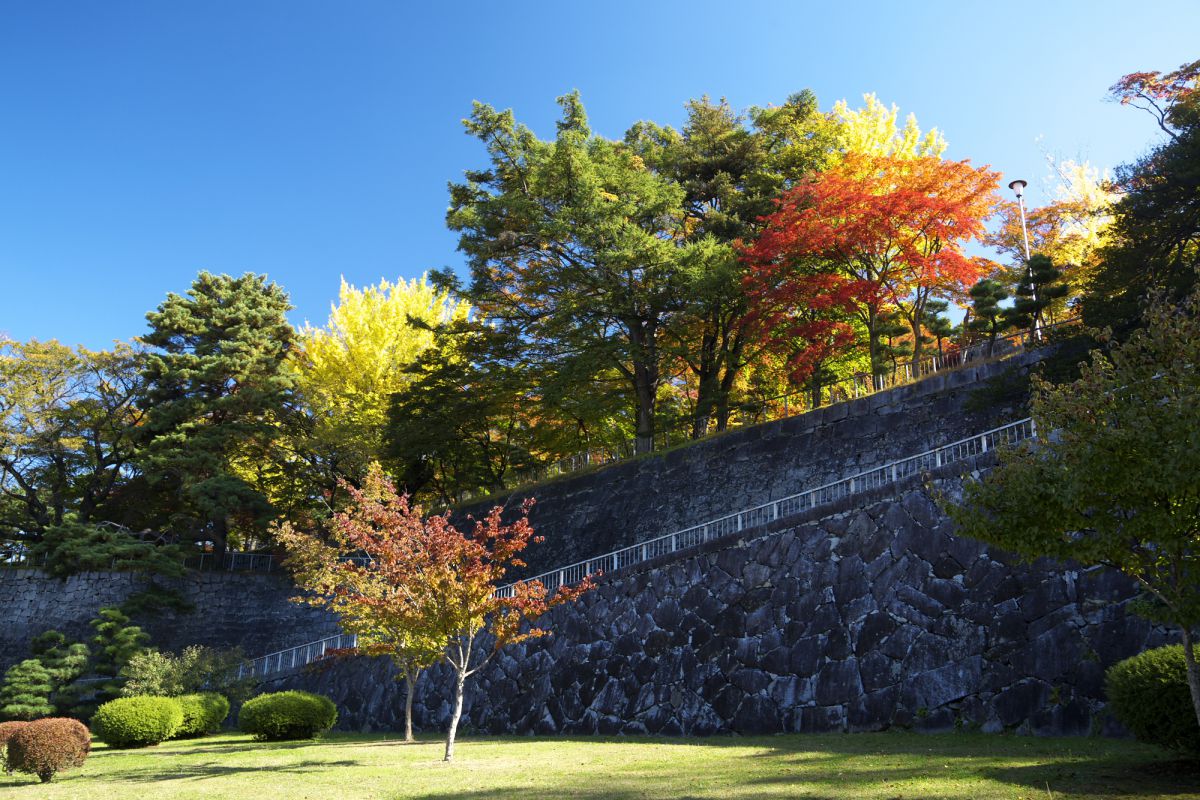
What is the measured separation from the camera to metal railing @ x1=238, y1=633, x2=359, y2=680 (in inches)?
1013

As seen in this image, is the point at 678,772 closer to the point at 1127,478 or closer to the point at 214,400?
the point at 1127,478

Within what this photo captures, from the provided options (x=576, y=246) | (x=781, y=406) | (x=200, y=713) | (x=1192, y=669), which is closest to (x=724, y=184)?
(x=576, y=246)

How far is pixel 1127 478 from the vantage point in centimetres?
785

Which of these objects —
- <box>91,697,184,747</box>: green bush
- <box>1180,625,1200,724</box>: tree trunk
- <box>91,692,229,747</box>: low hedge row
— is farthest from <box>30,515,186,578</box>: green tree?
<box>1180,625,1200,724</box>: tree trunk

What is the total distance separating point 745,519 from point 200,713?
14.6 meters

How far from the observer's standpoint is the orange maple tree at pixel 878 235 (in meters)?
23.2

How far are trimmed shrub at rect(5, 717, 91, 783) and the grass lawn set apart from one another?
0.85 ft

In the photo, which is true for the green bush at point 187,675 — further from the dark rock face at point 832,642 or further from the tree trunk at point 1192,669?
the tree trunk at point 1192,669

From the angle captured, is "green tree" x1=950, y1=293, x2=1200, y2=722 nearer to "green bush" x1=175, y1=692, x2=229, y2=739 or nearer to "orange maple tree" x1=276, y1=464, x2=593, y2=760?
"orange maple tree" x1=276, y1=464, x2=593, y2=760

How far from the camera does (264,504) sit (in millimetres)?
32281

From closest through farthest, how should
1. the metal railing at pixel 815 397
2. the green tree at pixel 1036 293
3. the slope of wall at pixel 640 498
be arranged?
the slope of wall at pixel 640 498 < the green tree at pixel 1036 293 < the metal railing at pixel 815 397

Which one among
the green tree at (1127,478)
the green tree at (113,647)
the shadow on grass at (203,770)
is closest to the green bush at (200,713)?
the green tree at (113,647)

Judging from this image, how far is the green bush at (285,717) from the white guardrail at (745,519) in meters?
5.13

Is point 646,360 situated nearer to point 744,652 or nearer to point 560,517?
point 560,517
